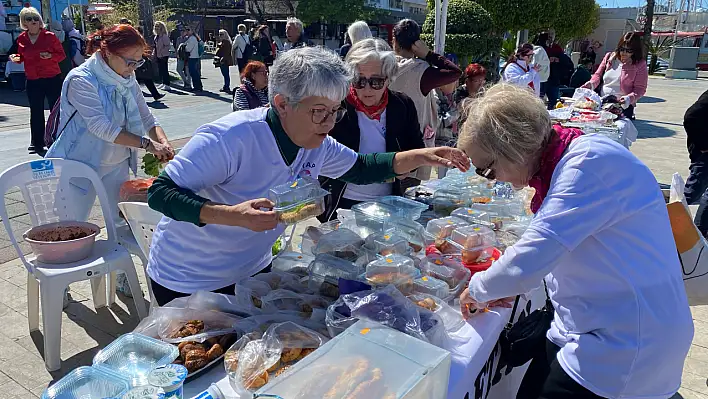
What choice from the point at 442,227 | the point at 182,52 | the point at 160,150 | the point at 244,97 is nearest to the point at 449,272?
the point at 442,227

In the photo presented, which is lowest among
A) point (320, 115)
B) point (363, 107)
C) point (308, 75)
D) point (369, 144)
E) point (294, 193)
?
point (369, 144)

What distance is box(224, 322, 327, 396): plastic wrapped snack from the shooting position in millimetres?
1325

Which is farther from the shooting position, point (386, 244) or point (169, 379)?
point (386, 244)

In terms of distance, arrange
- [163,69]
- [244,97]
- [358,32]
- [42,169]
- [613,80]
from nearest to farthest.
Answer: [42,169] < [358,32] < [244,97] < [613,80] < [163,69]

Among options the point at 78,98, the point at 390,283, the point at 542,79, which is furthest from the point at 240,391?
the point at 542,79

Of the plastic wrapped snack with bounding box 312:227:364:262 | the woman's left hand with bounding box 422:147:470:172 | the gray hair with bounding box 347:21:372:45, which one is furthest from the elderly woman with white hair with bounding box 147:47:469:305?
the gray hair with bounding box 347:21:372:45

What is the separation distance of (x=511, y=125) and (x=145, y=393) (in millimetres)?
1119

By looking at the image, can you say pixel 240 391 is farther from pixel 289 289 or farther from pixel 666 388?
pixel 666 388

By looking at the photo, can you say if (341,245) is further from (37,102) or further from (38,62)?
(37,102)

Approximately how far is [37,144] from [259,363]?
23.3ft

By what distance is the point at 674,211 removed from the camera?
7.21 ft

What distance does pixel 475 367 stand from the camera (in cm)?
161

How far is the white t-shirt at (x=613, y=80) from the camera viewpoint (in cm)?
718

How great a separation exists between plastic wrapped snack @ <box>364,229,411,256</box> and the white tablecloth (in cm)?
43
